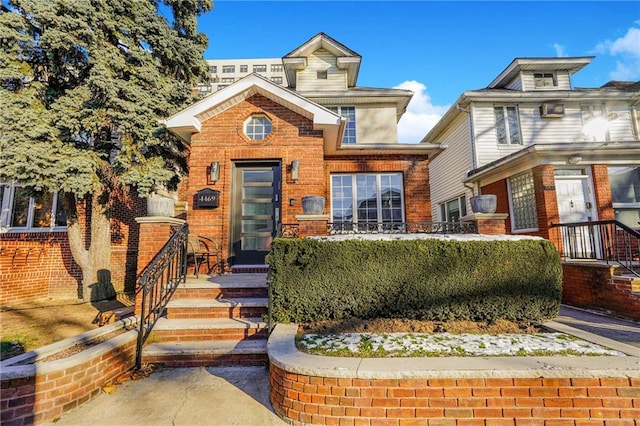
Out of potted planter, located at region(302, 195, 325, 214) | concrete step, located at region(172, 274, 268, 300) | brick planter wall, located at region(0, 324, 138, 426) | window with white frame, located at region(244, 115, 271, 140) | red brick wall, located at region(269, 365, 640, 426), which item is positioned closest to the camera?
red brick wall, located at region(269, 365, 640, 426)

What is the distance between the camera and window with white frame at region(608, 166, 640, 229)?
7.50m

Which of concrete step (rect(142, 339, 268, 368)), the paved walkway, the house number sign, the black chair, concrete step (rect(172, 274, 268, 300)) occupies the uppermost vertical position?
the house number sign

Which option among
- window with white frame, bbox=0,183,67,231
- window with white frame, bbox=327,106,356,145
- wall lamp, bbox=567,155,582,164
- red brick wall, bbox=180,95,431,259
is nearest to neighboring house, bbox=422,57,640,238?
wall lamp, bbox=567,155,582,164

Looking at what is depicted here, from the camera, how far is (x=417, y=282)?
3.69 meters

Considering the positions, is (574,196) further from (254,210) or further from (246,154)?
(246,154)

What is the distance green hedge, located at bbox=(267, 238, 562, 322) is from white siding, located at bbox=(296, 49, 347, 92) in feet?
28.6

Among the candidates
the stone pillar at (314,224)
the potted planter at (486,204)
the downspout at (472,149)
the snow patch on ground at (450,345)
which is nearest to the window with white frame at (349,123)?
the downspout at (472,149)

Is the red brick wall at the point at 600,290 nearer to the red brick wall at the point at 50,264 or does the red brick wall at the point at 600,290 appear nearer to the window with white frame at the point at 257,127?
the window with white frame at the point at 257,127

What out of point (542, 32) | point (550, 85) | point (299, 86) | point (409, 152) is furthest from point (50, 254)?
point (550, 85)

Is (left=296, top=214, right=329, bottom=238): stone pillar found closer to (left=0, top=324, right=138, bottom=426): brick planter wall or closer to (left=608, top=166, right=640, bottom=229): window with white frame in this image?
(left=0, top=324, right=138, bottom=426): brick planter wall

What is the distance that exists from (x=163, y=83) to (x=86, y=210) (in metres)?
4.41

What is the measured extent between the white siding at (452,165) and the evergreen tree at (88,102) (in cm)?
1004

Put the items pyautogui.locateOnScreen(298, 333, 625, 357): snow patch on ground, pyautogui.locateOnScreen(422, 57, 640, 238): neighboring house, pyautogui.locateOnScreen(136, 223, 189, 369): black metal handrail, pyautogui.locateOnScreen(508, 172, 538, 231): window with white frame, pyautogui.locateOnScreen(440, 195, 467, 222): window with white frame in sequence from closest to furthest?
pyautogui.locateOnScreen(298, 333, 625, 357): snow patch on ground < pyautogui.locateOnScreen(136, 223, 189, 369): black metal handrail < pyautogui.locateOnScreen(422, 57, 640, 238): neighboring house < pyautogui.locateOnScreen(508, 172, 538, 231): window with white frame < pyautogui.locateOnScreen(440, 195, 467, 222): window with white frame

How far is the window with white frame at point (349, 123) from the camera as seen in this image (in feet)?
32.6
